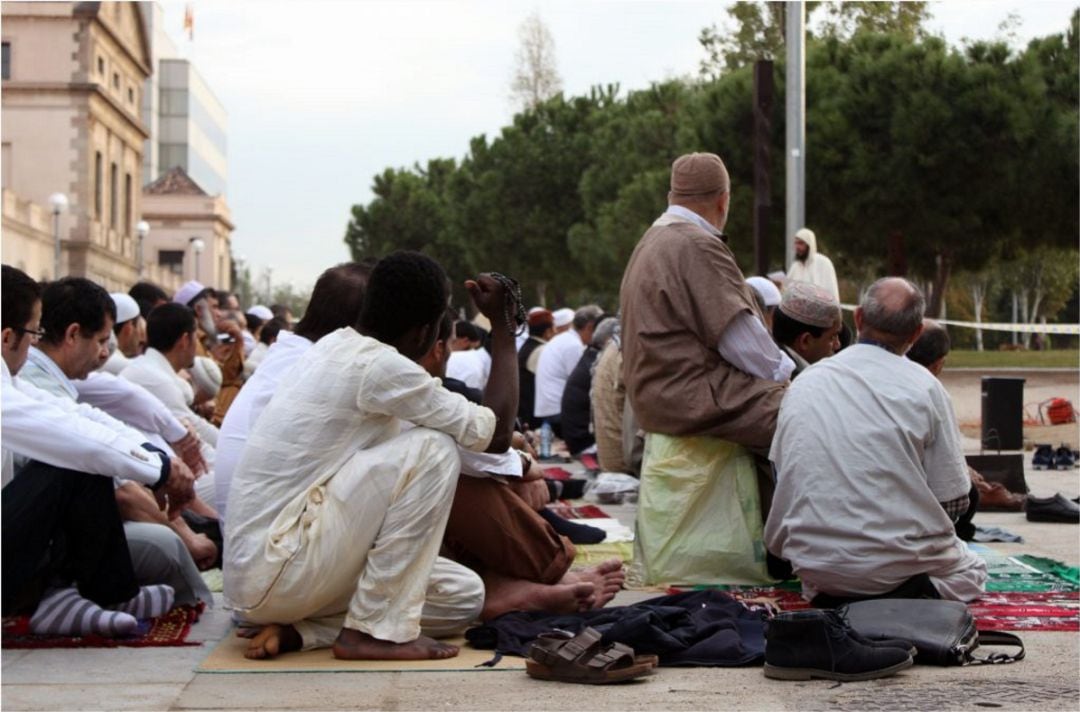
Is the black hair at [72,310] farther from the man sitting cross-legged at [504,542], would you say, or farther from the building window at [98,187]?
the building window at [98,187]

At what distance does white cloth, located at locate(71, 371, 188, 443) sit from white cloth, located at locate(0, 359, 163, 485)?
3.95 feet

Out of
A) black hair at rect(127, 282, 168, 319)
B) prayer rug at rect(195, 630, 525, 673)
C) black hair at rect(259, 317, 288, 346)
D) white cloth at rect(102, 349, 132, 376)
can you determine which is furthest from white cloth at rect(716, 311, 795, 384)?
black hair at rect(259, 317, 288, 346)

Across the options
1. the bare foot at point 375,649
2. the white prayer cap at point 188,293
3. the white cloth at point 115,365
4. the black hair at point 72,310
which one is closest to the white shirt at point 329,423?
the bare foot at point 375,649

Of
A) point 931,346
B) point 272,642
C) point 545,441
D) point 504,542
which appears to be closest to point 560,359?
point 545,441

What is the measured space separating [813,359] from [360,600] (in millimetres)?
3209

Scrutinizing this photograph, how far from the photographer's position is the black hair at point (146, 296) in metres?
11.2

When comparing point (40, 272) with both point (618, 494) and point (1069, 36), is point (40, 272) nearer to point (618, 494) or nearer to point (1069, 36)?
point (1069, 36)

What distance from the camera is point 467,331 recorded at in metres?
15.8

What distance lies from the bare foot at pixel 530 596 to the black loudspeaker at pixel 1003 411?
815 centimetres

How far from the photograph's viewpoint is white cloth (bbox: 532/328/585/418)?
15586mm

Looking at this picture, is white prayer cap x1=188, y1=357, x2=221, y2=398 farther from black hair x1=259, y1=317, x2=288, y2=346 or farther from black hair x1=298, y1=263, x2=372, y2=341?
black hair x1=298, y1=263, x2=372, y2=341

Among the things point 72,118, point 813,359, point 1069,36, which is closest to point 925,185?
point 1069,36

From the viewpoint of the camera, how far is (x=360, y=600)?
5359 mm

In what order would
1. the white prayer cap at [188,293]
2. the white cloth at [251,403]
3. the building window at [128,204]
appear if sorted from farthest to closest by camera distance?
1. the building window at [128,204]
2. the white prayer cap at [188,293]
3. the white cloth at [251,403]
